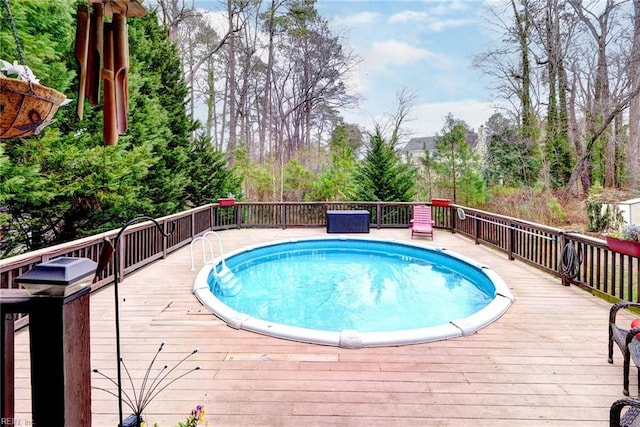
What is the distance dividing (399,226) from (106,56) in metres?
9.45

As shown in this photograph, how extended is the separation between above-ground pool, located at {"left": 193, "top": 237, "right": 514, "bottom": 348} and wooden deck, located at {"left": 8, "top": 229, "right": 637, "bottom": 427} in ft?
0.54

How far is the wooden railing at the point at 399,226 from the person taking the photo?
4.19 m

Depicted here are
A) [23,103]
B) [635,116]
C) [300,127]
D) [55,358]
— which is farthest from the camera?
[300,127]

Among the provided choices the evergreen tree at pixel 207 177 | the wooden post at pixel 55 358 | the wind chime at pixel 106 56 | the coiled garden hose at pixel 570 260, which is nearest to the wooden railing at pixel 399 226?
the coiled garden hose at pixel 570 260

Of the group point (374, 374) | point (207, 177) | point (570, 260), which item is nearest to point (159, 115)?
point (207, 177)

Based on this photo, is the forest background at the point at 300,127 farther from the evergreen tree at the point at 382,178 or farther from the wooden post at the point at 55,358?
the wooden post at the point at 55,358

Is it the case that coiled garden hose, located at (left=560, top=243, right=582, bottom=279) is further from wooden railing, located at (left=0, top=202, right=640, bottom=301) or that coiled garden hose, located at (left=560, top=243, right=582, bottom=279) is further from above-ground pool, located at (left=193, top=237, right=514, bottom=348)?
above-ground pool, located at (left=193, top=237, right=514, bottom=348)

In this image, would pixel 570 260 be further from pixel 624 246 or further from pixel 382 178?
pixel 382 178

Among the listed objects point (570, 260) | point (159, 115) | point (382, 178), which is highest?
point (159, 115)

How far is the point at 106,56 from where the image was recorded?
6.22ft

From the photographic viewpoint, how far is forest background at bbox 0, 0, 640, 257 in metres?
6.73

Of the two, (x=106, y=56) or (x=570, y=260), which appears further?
(x=570, y=260)

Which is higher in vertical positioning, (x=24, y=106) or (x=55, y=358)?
(x=24, y=106)

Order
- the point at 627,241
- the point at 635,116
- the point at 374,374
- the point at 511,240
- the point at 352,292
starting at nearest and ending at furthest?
the point at 374,374
the point at 627,241
the point at 352,292
the point at 511,240
the point at 635,116
